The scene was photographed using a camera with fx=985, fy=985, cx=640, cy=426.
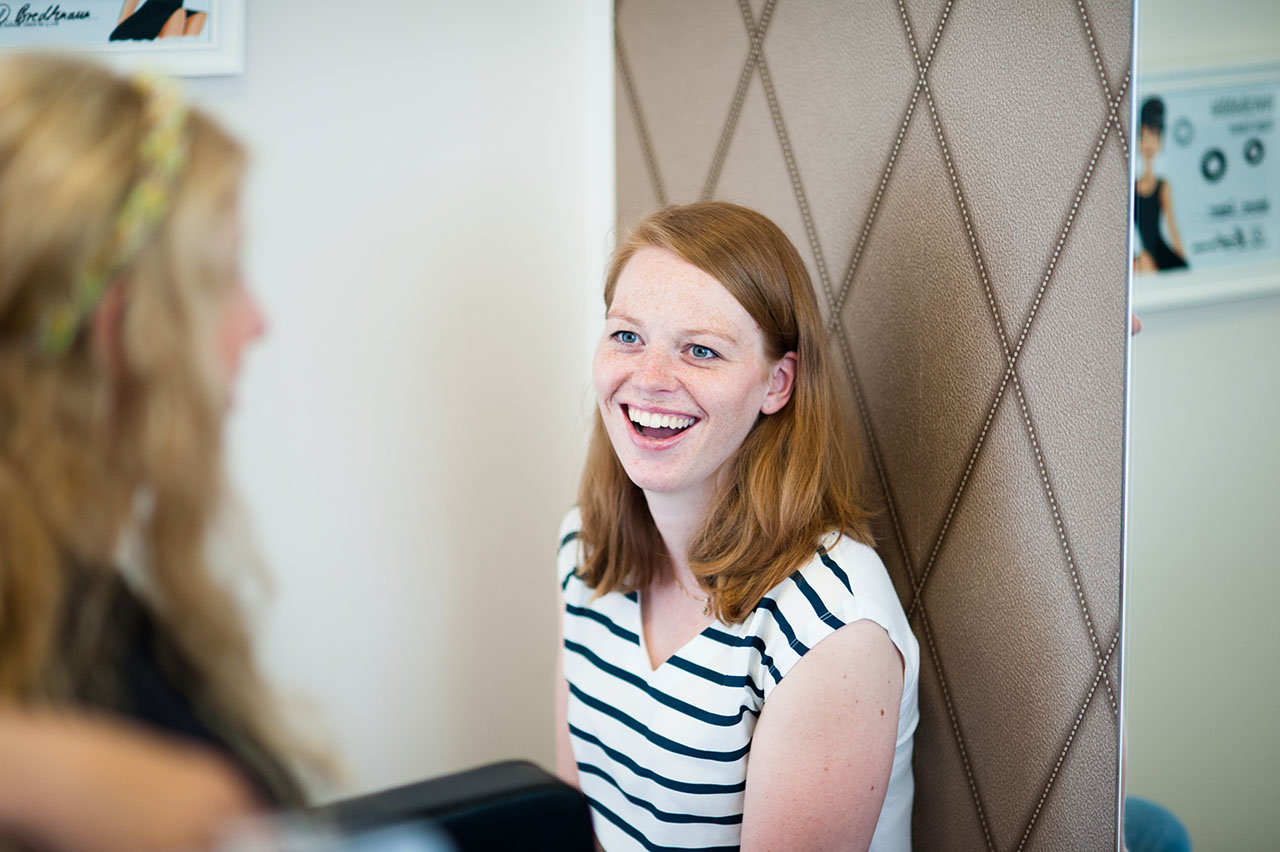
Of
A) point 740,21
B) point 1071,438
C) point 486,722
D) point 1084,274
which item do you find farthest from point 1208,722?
point 486,722

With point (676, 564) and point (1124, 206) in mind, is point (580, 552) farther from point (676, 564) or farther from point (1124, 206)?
point (1124, 206)

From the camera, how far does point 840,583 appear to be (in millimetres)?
1134

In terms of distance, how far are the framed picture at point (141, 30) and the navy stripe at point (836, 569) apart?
3.81 ft

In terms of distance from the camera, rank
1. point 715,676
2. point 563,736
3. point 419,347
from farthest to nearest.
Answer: point 419,347
point 563,736
point 715,676

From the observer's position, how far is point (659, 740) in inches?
48.3

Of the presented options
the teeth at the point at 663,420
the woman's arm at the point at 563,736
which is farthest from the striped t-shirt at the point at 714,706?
the teeth at the point at 663,420

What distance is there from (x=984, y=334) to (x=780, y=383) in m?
0.27

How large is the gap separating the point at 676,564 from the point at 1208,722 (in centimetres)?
66

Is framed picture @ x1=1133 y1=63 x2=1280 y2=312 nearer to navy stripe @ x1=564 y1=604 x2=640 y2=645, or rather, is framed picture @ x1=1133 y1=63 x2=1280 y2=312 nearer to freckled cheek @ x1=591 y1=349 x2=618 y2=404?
freckled cheek @ x1=591 y1=349 x2=618 y2=404

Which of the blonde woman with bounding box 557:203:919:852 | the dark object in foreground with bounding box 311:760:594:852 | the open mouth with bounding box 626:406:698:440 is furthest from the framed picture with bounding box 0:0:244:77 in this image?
the dark object in foreground with bounding box 311:760:594:852

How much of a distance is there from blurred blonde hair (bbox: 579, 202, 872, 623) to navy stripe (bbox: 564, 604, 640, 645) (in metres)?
0.14

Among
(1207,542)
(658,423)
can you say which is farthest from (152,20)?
(1207,542)

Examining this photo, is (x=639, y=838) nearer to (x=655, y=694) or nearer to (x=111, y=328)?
(x=655, y=694)

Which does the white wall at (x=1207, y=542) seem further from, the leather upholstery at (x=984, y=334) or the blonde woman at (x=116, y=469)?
the blonde woman at (x=116, y=469)
